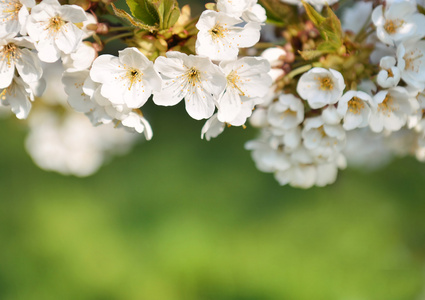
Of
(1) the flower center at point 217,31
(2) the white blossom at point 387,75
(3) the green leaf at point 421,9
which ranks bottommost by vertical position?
(2) the white blossom at point 387,75

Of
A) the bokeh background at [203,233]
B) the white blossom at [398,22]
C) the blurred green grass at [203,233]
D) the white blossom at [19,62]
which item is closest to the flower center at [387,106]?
the white blossom at [398,22]

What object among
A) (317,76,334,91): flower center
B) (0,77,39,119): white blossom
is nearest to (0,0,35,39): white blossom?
(0,77,39,119): white blossom

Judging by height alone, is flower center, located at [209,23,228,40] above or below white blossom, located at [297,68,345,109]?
above

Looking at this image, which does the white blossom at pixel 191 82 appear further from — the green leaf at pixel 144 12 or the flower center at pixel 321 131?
the flower center at pixel 321 131

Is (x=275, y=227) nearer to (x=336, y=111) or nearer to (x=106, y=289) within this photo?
(x=106, y=289)

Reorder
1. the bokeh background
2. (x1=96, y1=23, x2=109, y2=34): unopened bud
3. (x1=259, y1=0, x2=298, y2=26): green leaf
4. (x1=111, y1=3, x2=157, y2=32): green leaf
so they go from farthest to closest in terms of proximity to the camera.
→ 1. the bokeh background
2. (x1=259, y1=0, x2=298, y2=26): green leaf
3. (x1=96, y1=23, x2=109, y2=34): unopened bud
4. (x1=111, y1=3, x2=157, y2=32): green leaf

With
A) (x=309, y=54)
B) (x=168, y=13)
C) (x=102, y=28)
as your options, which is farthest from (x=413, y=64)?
(x=102, y=28)

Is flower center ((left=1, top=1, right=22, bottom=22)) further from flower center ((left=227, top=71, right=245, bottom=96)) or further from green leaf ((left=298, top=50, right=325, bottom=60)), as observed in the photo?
green leaf ((left=298, top=50, right=325, bottom=60))

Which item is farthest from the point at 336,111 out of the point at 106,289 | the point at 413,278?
the point at 106,289
